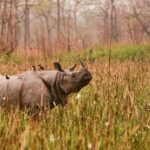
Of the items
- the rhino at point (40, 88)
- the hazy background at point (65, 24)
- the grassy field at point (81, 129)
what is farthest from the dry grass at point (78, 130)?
the hazy background at point (65, 24)

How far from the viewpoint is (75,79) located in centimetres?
360

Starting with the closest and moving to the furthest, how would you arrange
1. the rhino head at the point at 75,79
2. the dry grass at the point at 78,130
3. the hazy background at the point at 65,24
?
the dry grass at the point at 78,130 < the rhino head at the point at 75,79 < the hazy background at the point at 65,24

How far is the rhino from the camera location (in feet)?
11.9

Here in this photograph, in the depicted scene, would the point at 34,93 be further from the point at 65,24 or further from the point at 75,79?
the point at 65,24

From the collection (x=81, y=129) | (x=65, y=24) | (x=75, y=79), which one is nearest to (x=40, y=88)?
(x=75, y=79)

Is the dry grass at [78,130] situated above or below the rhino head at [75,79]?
below

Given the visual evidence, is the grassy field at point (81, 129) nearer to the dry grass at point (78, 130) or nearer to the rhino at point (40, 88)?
the dry grass at point (78, 130)

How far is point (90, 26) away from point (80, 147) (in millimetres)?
63554

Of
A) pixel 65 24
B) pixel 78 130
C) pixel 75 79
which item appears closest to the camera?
pixel 78 130

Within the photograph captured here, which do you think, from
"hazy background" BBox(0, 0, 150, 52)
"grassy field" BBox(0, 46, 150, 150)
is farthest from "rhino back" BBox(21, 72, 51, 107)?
"hazy background" BBox(0, 0, 150, 52)

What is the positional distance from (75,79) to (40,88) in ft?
0.95

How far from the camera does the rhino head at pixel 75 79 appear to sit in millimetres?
3562

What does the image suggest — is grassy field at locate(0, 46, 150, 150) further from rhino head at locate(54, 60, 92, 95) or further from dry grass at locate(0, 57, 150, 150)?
rhino head at locate(54, 60, 92, 95)

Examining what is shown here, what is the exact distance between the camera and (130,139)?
2857 millimetres
